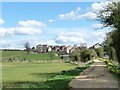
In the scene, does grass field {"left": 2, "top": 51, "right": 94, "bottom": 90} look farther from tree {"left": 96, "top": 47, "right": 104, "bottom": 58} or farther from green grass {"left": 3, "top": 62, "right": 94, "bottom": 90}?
tree {"left": 96, "top": 47, "right": 104, "bottom": 58}

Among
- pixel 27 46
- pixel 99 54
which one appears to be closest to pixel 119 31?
pixel 99 54

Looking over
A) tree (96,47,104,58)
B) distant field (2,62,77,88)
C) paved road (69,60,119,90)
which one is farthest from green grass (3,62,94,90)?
tree (96,47,104,58)

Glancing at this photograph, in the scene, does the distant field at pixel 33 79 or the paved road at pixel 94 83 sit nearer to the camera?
the paved road at pixel 94 83

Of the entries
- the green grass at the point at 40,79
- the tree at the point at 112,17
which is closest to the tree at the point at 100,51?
the green grass at the point at 40,79

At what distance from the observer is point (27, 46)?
175 meters

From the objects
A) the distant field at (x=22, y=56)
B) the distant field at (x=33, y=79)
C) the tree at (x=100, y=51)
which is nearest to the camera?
the distant field at (x=33, y=79)

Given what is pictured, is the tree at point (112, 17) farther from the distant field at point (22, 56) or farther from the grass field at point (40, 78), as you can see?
the distant field at point (22, 56)

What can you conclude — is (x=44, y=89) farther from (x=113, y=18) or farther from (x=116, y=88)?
(x=113, y=18)

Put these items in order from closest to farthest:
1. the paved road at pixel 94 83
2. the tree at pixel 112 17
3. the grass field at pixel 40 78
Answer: the paved road at pixel 94 83 → the grass field at pixel 40 78 → the tree at pixel 112 17

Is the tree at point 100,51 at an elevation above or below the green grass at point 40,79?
above

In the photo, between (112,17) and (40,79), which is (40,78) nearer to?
(40,79)

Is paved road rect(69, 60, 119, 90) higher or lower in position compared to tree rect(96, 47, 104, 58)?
lower

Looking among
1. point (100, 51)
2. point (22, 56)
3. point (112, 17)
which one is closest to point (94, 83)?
point (112, 17)

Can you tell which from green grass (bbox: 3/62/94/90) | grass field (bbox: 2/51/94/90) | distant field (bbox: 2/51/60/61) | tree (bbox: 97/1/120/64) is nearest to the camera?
green grass (bbox: 3/62/94/90)
